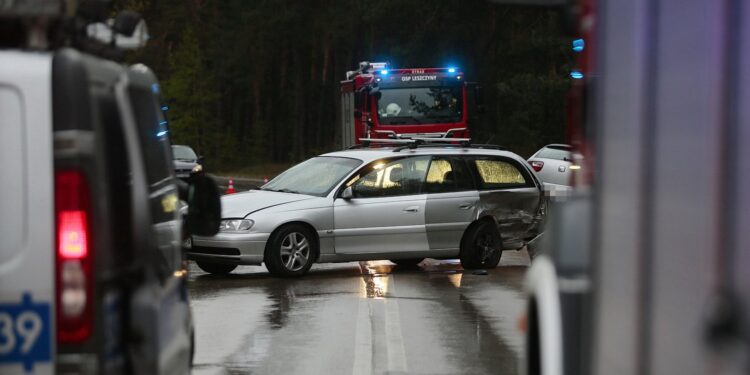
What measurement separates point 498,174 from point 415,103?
12.4 m

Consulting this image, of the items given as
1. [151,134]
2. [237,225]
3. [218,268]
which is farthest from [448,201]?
[151,134]

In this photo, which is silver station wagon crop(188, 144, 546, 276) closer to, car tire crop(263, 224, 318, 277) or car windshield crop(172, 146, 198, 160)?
car tire crop(263, 224, 318, 277)

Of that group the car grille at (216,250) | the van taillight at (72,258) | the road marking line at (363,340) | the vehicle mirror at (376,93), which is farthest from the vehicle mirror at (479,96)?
the van taillight at (72,258)

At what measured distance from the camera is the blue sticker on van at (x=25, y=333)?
4.47 meters

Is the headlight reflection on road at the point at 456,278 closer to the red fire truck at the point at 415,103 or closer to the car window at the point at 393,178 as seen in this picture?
the car window at the point at 393,178

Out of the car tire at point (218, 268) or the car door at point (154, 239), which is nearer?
the car door at point (154, 239)

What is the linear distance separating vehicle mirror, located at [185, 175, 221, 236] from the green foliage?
33.7 meters

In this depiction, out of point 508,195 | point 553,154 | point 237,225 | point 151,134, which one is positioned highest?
point 151,134

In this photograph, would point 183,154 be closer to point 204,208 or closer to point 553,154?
point 553,154

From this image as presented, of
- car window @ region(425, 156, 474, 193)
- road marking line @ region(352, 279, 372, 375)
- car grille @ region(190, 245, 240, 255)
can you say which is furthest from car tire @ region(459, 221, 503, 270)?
road marking line @ region(352, 279, 372, 375)

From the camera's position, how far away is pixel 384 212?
52.6 feet

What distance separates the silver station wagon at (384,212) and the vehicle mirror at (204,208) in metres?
8.87

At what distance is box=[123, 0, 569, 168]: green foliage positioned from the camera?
57.0 metres

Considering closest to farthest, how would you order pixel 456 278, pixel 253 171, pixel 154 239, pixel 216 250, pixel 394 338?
pixel 154 239, pixel 394 338, pixel 216 250, pixel 456 278, pixel 253 171
